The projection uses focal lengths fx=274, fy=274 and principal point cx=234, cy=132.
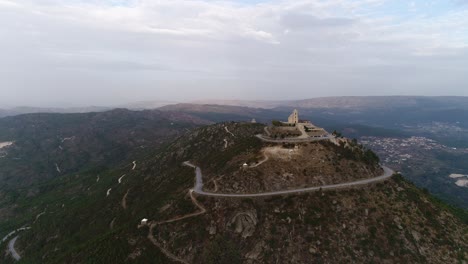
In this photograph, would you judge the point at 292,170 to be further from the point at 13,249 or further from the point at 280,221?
the point at 13,249

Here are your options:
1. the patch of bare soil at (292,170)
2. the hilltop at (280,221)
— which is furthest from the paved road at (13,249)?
the patch of bare soil at (292,170)

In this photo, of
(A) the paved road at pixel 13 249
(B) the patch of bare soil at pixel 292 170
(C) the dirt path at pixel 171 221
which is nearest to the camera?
(C) the dirt path at pixel 171 221

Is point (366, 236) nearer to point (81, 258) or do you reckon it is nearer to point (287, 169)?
point (287, 169)

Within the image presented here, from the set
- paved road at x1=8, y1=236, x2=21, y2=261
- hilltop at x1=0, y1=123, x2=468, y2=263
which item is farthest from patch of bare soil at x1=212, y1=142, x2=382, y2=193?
paved road at x1=8, y1=236, x2=21, y2=261

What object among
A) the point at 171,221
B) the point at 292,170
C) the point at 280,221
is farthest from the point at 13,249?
the point at 292,170

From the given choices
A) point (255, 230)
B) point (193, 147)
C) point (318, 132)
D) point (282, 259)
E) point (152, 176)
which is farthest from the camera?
point (193, 147)

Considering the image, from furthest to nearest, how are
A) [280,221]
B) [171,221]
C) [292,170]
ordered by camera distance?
[292,170], [171,221], [280,221]

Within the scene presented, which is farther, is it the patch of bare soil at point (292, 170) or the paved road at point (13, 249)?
the paved road at point (13, 249)

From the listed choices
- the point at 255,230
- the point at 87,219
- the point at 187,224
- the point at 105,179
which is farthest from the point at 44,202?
the point at 255,230

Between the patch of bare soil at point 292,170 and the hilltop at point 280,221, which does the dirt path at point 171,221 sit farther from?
the patch of bare soil at point 292,170
